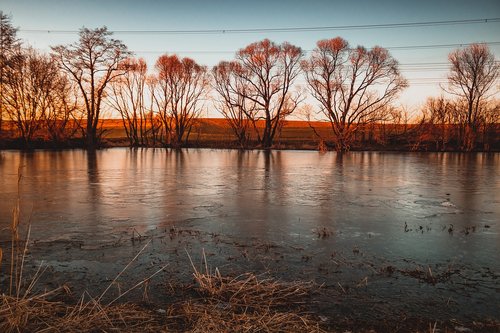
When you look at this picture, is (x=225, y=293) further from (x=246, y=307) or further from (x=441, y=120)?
(x=441, y=120)

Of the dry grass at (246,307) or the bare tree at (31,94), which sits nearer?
the dry grass at (246,307)

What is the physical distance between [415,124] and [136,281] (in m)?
42.0

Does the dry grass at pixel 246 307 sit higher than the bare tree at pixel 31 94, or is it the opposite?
the bare tree at pixel 31 94

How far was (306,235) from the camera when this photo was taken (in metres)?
6.08

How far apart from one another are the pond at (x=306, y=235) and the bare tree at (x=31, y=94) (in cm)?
2512

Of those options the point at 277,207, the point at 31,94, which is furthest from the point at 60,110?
the point at 277,207

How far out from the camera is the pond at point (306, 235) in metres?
3.92

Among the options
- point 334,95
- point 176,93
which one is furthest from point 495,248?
point 176,93

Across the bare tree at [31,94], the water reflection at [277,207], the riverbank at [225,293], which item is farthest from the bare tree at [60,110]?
the riverbank at [225,293]

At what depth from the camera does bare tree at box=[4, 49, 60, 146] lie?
32.6 metres

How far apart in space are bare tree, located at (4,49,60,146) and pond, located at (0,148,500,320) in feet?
82.4

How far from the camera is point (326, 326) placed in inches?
121

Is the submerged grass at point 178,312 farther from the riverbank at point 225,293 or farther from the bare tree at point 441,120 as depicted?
the bare tree at point 441,120

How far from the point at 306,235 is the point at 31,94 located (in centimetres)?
3575
